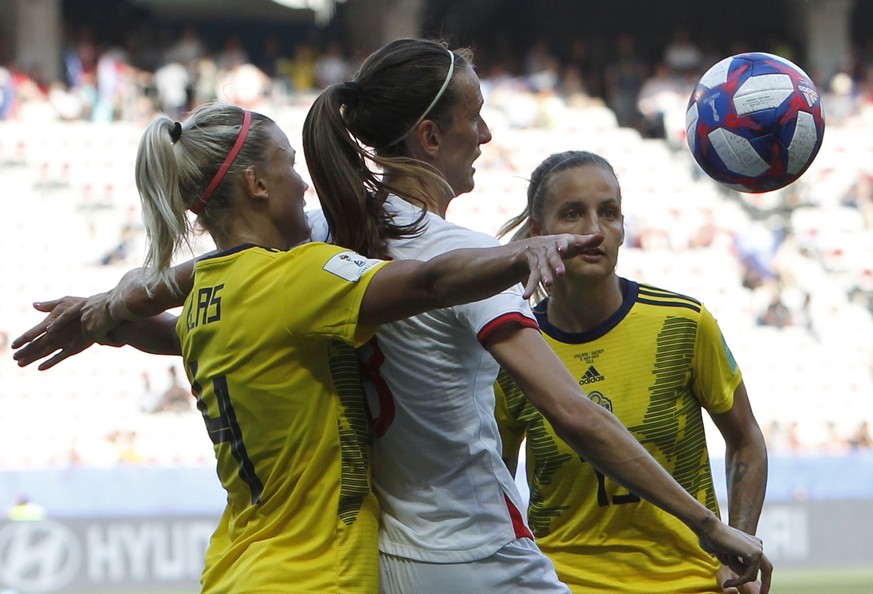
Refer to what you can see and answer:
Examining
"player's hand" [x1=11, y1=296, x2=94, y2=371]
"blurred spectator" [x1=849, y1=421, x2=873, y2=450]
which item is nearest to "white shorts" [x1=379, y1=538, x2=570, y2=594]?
"player's hand" [x1=11, y1=296, x2=94, y2=371]

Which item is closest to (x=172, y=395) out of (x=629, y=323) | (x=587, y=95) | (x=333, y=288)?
(x=587, y=95)

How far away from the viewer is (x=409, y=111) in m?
3.19

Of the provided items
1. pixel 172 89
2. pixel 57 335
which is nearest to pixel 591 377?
pixel 57 335

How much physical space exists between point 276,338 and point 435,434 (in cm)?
44

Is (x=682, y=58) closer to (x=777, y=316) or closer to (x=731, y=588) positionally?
(x=777, y=316)

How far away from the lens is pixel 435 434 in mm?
2996

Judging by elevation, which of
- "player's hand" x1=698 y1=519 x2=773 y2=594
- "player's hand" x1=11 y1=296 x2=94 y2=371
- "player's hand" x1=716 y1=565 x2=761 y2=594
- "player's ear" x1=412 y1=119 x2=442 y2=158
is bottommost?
"player's hand" x1=716 y1=565 x2=761 y2=594

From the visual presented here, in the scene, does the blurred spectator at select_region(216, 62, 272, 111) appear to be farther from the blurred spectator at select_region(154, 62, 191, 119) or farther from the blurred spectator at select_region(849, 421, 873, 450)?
the blurred spectator at select_region(849, 421, 873, 450)

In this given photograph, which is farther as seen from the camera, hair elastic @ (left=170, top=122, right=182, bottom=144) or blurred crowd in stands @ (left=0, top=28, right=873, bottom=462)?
blurred crowd in stands @ (left=0, top=28, right=873, bottom=462)

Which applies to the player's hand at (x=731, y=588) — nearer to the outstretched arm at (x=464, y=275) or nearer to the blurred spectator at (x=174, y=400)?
the outstretched arm at (x=464, y=275)

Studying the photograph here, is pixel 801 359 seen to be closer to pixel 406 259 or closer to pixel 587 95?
pixel 587 95

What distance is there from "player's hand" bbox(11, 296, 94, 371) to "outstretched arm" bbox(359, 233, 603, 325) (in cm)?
132

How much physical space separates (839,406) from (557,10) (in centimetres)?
1163

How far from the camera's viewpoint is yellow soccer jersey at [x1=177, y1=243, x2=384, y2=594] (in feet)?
9.41
